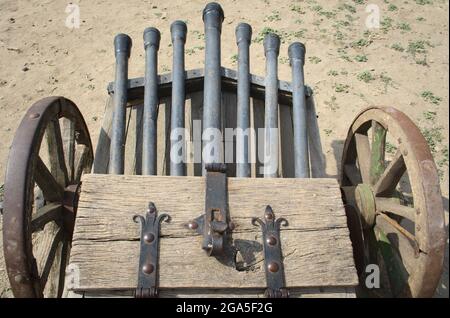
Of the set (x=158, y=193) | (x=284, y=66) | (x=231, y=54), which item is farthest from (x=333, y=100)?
(x=158, y=193)

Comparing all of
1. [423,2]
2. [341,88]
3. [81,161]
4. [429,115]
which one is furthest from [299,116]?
[423,2]

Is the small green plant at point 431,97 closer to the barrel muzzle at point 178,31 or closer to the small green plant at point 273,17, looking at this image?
the small green plant at point 273,17

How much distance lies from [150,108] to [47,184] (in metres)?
0.83

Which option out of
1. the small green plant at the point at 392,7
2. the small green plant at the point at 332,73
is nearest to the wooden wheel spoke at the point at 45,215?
the small green plant at the point at 332,73

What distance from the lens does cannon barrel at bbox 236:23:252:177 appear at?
2525 millimetres

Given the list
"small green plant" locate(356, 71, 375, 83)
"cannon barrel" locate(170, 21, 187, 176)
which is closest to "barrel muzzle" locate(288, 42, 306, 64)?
"cannon barrel" locate(170, 21, 187, 176)

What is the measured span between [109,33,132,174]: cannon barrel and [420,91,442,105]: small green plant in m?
3.92

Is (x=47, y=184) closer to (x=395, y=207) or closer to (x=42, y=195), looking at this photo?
(x=42, y=195)

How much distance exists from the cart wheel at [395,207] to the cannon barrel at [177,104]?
1.07 metres

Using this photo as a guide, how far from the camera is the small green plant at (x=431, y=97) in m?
5.14

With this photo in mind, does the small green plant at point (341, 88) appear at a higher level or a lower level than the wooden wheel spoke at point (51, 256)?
higher

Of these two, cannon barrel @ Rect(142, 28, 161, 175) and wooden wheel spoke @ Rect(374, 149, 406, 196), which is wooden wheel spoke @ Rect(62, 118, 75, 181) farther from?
wooden wheel spoke @ Rect(374, 149, 406, 196)

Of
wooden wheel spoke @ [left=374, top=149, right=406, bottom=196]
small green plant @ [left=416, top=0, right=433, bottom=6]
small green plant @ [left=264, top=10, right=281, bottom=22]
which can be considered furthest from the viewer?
small green plant @ [left=416, top=0, right=433, bottom=6]

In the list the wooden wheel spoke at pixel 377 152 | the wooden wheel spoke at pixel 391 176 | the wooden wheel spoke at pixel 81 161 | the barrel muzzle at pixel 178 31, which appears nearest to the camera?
the wooden wheel spoke at pixel 391 176
